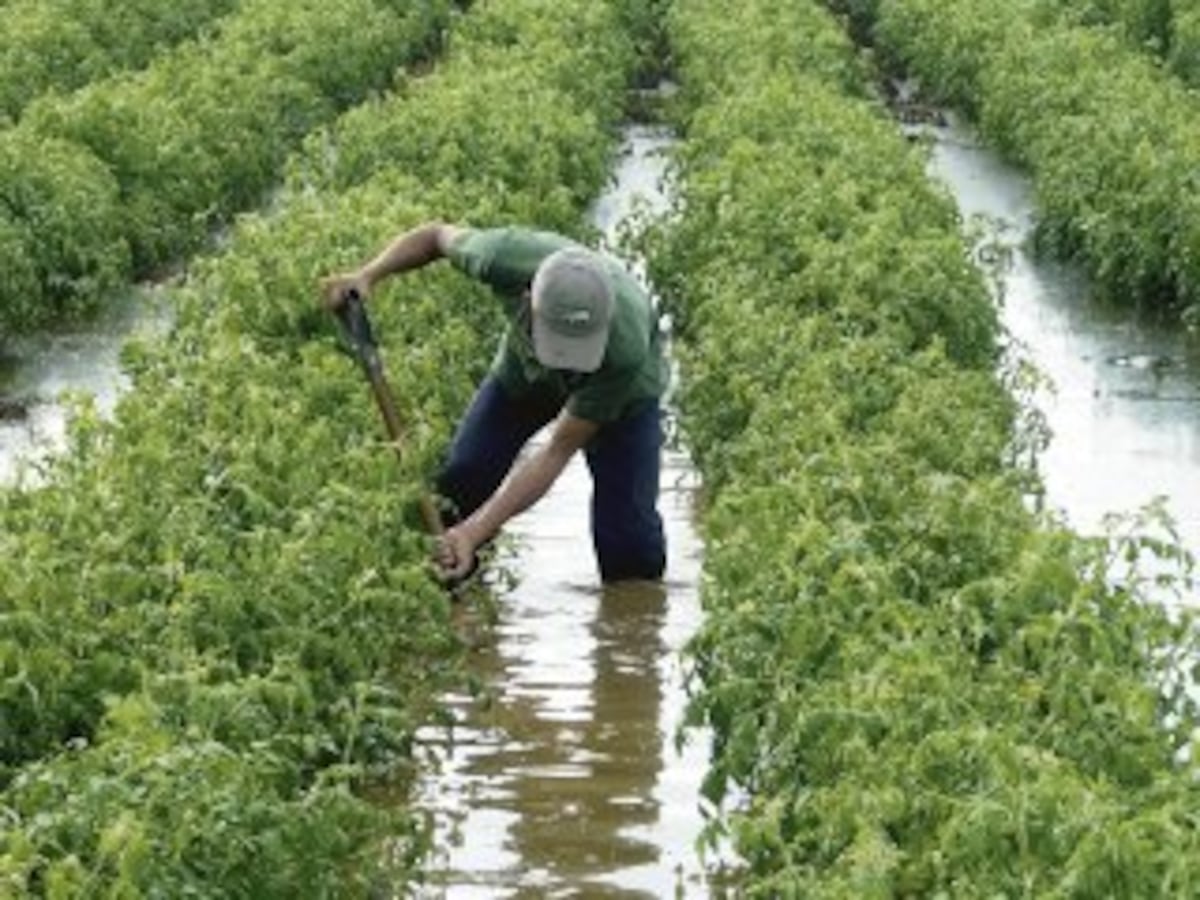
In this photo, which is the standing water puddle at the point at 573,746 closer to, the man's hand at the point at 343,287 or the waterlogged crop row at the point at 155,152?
the man's hand at the point at 343,287

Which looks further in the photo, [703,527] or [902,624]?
[703,527]

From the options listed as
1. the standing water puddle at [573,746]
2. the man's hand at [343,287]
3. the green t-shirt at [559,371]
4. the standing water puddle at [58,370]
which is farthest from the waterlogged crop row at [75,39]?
the man's hand at [343,287]

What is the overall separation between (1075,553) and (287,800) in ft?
7.55

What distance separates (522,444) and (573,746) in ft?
5.67

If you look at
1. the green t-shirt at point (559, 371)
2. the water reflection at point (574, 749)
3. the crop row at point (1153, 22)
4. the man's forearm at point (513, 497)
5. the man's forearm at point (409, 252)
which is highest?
the crop row at point (1153, 22)

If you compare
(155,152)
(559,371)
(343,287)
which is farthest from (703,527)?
(155,152)

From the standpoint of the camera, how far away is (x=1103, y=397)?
49.3ft

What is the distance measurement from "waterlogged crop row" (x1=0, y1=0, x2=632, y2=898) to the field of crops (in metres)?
0.02

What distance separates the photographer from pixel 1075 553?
27.5 feet

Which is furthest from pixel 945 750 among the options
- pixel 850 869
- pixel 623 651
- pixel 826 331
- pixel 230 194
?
pixel 230 194

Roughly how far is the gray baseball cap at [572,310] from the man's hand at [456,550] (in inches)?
24.1

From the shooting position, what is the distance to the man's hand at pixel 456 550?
31.8 feet

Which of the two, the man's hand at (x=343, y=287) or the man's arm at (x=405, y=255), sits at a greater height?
the man's arm at (x=405, y=255)

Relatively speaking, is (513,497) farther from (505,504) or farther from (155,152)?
(155,152)
